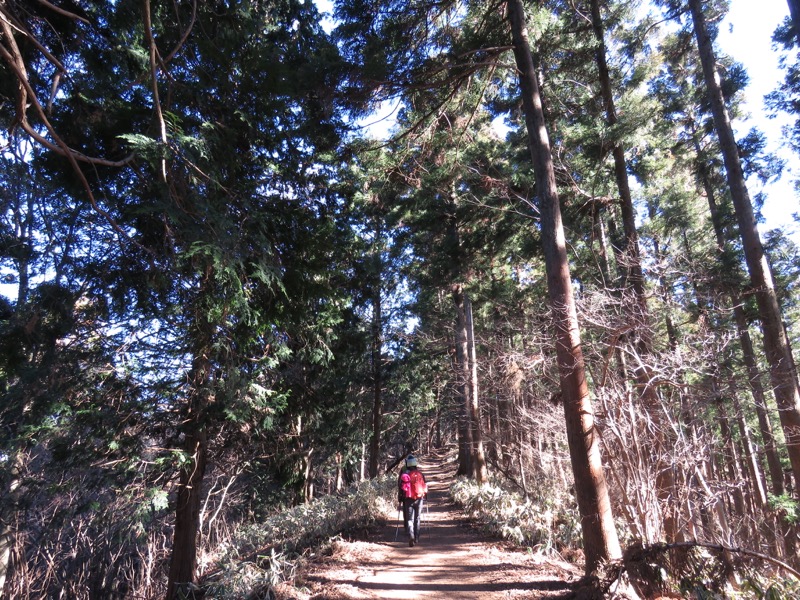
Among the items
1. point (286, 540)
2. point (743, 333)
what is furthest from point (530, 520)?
point (743, 333)

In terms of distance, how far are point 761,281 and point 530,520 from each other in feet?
23.2

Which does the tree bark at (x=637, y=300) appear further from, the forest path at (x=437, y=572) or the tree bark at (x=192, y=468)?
the tree bark at (x=192, y=468)

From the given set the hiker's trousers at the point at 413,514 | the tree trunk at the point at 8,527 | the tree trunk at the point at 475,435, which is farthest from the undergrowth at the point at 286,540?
the tree trunk at the point at 8,527

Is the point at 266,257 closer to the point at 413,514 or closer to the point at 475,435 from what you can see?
the point at 413,514

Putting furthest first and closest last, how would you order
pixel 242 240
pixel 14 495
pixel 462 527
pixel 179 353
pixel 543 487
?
pixel 543 487
pixel 462 527
pixel 14 495
pixel 179 353
pixel 242 240

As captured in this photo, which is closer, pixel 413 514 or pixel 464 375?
pixel 413 514

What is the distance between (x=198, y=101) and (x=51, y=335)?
14.1 ft

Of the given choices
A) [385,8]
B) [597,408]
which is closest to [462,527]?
[597,408]

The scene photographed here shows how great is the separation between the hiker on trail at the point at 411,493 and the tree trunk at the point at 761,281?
653 centimetres

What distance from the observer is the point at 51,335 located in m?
6.95

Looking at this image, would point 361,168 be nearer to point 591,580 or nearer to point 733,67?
point 733,67

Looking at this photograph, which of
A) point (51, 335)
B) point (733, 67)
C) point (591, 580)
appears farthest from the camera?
point (733, 67)

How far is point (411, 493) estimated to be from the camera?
835 cm

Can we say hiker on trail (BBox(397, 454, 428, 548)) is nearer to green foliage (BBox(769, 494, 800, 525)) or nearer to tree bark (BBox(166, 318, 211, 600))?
tree bark (BBox(166, 318, 211, 600))
